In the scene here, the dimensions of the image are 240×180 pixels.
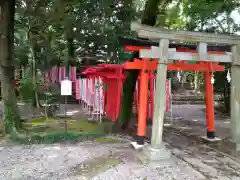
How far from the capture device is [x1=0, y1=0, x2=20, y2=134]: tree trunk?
7.48 m

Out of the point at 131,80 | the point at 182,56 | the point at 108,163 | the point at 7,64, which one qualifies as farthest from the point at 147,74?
the point at 7,64

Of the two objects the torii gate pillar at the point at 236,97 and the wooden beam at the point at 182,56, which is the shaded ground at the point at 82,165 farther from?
the wooden beam at the point at 182,56

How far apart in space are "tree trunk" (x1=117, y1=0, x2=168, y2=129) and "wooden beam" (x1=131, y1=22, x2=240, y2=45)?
172cm

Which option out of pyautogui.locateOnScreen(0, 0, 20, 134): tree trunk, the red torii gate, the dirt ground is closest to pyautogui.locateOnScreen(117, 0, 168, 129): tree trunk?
the dirt ground

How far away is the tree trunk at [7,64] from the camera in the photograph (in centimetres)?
748

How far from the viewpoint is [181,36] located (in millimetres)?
5969

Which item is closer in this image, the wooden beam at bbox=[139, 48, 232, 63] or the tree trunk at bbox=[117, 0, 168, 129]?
the wooden beam at bbox=[139, 48, 232, 63]

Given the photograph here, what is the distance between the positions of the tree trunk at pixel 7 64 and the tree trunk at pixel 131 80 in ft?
10.6

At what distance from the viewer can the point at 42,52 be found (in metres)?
13.2

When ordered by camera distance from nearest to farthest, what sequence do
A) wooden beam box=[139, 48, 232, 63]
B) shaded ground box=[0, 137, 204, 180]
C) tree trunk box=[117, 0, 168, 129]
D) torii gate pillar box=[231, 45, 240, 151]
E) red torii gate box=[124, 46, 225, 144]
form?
shaded ground box=[0, 137, 204, 180]
wooden beam box=[139, 48, 232, 63]
red torii gate box=[124, 46, 225, 144]
torii gate pillar box=[231, 45, 240, 151]
tree trunk box=[117, 0, 168, 129]

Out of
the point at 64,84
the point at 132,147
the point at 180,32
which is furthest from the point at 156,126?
the point at 64,84

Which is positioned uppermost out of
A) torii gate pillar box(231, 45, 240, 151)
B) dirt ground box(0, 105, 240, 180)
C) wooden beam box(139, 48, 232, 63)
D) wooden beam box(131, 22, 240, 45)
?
wooden beam box(131, 22, 240, 45)

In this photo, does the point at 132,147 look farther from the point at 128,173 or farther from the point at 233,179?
the point at 233,179

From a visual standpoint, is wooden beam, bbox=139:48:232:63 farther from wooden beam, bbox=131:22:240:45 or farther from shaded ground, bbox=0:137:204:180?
shaded ground, bbox=0:137:204:180
